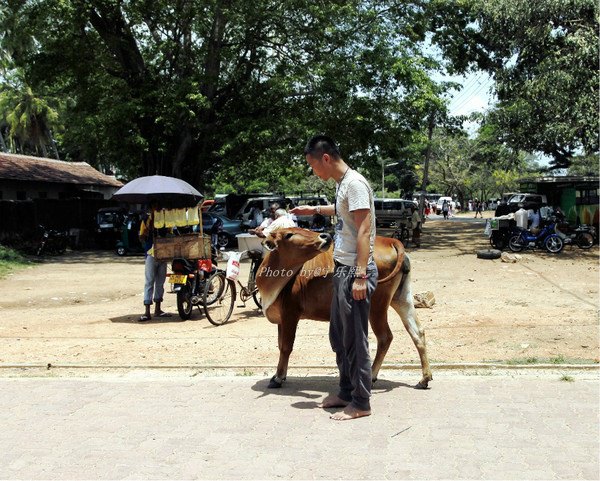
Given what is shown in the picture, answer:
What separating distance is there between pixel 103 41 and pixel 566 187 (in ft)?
66.2

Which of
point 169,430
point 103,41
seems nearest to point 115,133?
point 103,41

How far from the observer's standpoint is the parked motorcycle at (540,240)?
20.2 m

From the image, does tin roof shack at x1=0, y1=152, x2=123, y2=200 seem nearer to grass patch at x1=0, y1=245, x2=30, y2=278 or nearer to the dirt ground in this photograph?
grass patch at x1=0, y1=245, x2=30, y2=278

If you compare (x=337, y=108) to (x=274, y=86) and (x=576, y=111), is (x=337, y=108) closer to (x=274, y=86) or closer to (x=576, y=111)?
(x=274, y=86)

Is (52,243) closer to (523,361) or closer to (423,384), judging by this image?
(523,361)

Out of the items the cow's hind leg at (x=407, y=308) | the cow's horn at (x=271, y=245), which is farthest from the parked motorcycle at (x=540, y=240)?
the cow's horn at (x=271, y=245)

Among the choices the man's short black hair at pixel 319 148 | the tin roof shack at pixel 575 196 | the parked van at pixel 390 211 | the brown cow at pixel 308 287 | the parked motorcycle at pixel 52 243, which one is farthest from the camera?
the parked van at pixel 390 211

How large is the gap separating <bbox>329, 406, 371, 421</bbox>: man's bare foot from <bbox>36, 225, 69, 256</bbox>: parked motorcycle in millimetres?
19674

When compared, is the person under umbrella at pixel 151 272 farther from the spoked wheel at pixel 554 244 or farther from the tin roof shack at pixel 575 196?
the tin roof shack at pixel 575 196

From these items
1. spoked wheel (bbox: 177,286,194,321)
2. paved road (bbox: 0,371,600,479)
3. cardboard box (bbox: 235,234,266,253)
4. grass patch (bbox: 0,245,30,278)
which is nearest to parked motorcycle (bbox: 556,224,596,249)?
cardboard box (bbox: 235,234,266,253)

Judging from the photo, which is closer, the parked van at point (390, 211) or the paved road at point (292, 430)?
the paved road at point (292, 430)

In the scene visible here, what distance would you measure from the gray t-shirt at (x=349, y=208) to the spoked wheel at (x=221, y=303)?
15.4 feet

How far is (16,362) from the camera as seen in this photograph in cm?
A: 705

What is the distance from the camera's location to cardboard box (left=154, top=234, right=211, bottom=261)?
9.80 m
